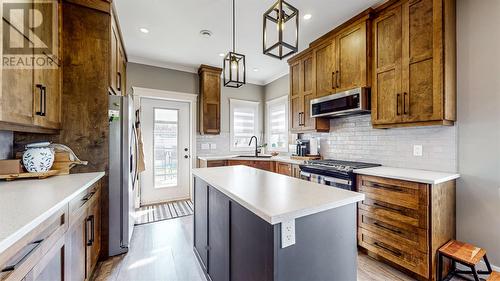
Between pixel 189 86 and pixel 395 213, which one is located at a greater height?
pixel 189 86

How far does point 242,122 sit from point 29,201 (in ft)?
13.6

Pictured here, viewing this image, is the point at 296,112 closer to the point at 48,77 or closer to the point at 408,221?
the point at 408,221

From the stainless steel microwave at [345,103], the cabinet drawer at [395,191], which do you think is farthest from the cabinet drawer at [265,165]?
the cabinet drawer at [395,191]

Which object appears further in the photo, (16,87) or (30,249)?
(16,87)

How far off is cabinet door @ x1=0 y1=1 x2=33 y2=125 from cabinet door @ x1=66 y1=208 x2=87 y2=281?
80 centimetres

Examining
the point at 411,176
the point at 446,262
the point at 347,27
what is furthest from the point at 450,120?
the point at 347,27

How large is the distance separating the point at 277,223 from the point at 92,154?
2217 millimetres

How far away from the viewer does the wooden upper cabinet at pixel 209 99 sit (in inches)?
172

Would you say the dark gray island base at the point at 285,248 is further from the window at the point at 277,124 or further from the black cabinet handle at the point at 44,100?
the window at the point at 277,124

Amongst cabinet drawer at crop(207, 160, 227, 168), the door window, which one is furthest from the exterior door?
cabinet drawer at crop(207, 160, 227, 168)

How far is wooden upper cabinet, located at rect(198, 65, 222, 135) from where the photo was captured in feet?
14.3

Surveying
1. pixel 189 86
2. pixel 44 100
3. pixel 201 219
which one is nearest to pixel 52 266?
pixel 201 219

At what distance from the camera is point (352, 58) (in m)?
2.76

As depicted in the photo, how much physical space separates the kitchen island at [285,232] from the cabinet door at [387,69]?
1524 mm
